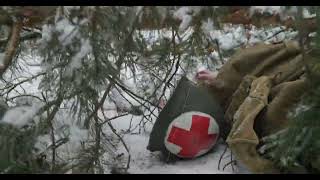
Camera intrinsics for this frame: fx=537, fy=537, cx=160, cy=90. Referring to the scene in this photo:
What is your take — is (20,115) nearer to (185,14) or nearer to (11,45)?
(11,45)

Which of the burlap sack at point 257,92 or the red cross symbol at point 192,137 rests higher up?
the burlap sack at point 257,92

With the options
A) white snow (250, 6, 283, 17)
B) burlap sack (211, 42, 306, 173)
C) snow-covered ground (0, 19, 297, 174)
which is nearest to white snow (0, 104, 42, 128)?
snow-covered ground (0, 19, 297, 174)

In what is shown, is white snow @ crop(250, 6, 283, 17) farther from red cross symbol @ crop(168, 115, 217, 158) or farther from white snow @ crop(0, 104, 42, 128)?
white snow @ crop(0, 104, 42, 128)

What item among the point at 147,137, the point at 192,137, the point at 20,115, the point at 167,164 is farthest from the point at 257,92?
the point at 20,115

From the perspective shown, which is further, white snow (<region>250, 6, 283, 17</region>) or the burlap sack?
the burlap sack

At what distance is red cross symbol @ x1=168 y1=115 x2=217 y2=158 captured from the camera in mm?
2527

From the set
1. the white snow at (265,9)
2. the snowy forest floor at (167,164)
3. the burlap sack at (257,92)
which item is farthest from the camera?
the snowy forest floor at (167,164)

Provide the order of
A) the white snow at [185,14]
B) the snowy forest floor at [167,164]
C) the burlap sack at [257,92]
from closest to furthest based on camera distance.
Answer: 1. the white snow at [185,14]
2. the burlap sack at [257,92]
3. the snowy forest floor at [167,164]

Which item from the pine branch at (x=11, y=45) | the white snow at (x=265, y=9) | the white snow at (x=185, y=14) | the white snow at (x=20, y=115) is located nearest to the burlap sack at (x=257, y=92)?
the white snow at (x=265, y=9)

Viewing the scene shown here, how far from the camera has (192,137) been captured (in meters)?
2.53

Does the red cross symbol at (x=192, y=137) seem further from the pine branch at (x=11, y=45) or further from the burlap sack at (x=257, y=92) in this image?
the pine branch at (x=11, y=45)

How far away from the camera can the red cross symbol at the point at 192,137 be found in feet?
8.29

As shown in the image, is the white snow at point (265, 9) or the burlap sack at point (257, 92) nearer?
the white snow at point (265, 9)

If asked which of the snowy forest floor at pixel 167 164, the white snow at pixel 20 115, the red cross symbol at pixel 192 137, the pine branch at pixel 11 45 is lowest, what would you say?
the snowy forest floor at pixel 167 164
